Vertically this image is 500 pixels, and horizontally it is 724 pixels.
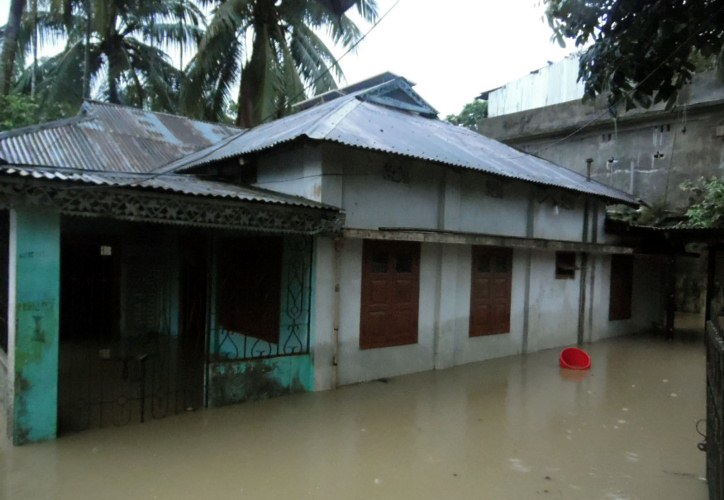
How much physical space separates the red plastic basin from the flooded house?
3.42 feet

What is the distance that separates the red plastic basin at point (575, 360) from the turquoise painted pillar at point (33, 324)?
27.8 feet

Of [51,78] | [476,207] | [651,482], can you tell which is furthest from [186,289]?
[51,78]

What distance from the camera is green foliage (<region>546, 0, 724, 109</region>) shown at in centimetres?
420

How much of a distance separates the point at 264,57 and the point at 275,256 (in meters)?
9.20

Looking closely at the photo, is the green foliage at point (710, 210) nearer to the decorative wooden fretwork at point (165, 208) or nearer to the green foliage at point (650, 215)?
the green foliage at point (650, 215)

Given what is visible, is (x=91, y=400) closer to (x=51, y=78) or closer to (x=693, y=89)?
(x=51, y=78)

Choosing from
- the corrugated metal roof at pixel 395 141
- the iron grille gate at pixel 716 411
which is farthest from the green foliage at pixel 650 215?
the iron grille gate at pixel 716 411

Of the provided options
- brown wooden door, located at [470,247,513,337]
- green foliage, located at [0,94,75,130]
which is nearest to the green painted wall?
brown wooden door, located at [470,247,513,337]

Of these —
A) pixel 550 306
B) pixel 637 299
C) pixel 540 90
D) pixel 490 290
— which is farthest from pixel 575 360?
pixel 540 90

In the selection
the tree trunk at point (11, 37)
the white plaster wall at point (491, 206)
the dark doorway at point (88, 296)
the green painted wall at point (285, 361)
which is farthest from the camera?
the tree trunk at point (11, 37)

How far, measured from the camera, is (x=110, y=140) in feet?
31.4

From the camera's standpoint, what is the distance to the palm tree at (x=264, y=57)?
14281 mm

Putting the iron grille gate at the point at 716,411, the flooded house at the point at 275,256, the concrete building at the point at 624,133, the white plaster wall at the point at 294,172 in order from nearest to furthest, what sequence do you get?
the iron grille gate at the point at 716,411
the flooded house at the point at 275,256
the white plaster wall at the point at 294,172
the concrete building at the point at 624,133

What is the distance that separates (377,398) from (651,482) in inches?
137
